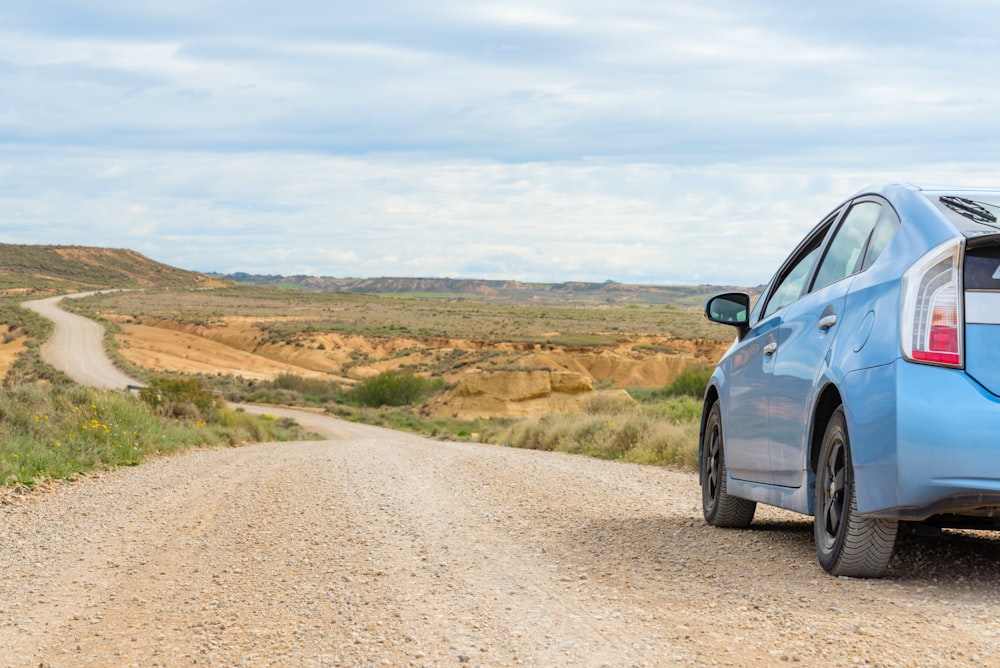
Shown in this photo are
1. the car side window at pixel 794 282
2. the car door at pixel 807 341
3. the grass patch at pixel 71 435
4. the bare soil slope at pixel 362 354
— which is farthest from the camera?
the bare soil slope at pixel 362 354

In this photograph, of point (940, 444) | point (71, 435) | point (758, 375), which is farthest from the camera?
point (71, 435)

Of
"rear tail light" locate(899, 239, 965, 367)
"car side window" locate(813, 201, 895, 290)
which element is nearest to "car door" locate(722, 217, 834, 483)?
"car side window" locate(813, 201, 895, 290)

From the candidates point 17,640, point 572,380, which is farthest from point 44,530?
point 572,380

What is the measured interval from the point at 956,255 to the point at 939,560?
200 cm

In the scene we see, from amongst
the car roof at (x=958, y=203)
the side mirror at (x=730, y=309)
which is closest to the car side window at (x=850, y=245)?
the car roof at (x=958, y=203)

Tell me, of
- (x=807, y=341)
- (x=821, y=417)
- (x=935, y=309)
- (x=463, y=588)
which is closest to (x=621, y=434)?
(x=807, y=341)

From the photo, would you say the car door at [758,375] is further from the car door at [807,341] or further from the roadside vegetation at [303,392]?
the roadside vegetation at [303,392]

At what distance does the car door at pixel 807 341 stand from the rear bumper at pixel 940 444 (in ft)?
→ 2.76

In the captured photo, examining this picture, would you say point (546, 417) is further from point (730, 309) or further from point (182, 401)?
point (730, 309)

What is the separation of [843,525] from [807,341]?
1.11m

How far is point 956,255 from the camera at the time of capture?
4.88 metres

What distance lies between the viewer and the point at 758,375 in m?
7.03

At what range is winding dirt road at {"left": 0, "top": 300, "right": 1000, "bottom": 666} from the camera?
4.53m

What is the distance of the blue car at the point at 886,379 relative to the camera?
4723mm
